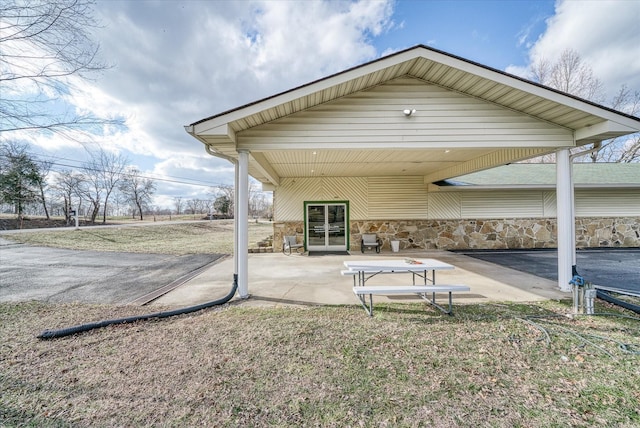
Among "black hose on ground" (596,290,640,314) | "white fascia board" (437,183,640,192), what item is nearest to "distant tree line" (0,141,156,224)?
"white fascia board" (437,183,640,192)

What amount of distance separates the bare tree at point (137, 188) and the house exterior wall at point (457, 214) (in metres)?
31.1

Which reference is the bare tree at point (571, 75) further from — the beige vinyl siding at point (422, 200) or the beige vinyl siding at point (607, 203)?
the beige vinyl siding at point (422, 200)

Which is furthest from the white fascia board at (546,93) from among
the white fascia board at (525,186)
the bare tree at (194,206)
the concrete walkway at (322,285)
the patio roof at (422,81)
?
the bare tree at (194,206)

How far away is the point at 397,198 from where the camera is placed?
36.2 ft

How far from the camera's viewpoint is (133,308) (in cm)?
438

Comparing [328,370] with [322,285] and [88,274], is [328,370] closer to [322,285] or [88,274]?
[322,285]

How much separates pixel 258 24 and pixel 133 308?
8.98 metres

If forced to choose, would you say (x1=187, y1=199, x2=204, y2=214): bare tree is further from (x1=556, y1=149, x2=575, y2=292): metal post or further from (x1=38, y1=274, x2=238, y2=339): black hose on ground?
(x1=556, y1=149, x2=575, y2=292): metal post

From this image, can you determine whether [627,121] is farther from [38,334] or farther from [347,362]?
[38,334]

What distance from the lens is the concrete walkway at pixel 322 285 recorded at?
4742 mm

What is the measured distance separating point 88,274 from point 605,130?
39.7 ft

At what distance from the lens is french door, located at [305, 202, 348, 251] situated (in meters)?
11.1

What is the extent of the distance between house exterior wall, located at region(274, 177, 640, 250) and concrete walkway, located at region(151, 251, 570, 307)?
3210 millimetres

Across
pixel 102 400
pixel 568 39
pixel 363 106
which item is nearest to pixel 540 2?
pixel 363 106
